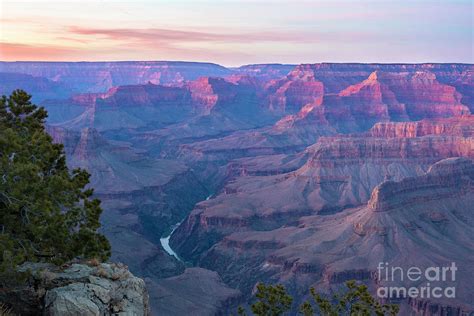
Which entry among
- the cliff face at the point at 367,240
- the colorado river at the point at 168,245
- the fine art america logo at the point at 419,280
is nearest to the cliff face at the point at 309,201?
the cliff face at the point at 367,240

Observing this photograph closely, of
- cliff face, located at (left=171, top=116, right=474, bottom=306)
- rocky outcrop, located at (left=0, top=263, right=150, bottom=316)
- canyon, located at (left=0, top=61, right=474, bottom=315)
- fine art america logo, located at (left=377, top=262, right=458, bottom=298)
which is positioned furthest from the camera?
cliff face, located at (left=171, top=116, right=474, bottom=306)

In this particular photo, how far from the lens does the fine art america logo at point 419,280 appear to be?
8888 cm

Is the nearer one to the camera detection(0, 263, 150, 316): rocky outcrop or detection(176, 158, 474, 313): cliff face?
detection(0, 263, 150, 316): rocky outcrop

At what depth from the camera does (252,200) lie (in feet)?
518

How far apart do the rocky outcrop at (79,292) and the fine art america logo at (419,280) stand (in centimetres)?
6797

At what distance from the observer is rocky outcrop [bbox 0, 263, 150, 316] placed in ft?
78.7

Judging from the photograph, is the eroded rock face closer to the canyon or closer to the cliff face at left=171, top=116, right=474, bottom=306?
the canyon

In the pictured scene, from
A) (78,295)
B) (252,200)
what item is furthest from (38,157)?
(252,200)

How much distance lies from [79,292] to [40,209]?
7640 mm

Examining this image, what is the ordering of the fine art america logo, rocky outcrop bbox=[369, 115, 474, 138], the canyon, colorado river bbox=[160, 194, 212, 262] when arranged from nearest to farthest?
the fine art america logo < the canyon < colorado river bbox=[160, 194, 212, 262] < rocky outcrop bbox=[369, 115, 474, 138]

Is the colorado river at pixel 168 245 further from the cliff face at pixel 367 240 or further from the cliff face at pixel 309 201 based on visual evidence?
the cliff face at pixel 367 240

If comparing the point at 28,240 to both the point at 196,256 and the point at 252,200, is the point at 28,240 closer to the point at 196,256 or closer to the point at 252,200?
the point at 196,256

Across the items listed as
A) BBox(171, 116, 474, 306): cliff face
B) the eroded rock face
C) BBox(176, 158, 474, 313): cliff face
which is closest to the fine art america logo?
BBox(176, 158, 474, 313): cliff face

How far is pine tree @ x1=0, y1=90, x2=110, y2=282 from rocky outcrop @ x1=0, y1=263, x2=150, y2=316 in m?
2.42
